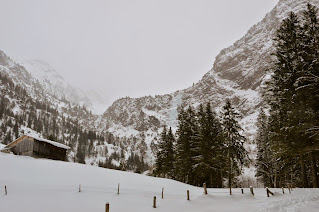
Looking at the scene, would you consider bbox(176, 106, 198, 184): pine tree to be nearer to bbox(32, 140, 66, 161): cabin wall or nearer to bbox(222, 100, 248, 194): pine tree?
bbox(222, 100, 248, 194): pine tree

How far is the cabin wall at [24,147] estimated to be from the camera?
153 ft

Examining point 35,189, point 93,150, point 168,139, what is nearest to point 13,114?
point 93,150

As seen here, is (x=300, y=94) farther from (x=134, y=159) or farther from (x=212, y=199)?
(x=134, y=159)

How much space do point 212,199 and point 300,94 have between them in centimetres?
1054

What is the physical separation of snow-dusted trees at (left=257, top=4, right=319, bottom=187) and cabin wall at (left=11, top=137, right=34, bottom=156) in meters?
45.4

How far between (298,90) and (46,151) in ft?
161

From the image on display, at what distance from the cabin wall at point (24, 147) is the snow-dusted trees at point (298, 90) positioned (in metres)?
45.4

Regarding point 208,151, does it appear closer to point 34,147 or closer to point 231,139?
point 231,139

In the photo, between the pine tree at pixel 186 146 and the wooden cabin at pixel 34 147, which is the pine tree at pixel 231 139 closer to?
the pine tree at pixel 186 146

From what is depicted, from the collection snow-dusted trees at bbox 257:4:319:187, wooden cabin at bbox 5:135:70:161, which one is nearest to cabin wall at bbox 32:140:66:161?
wooden cabin at bbox 5:135:70:161

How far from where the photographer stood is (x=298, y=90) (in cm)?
1747

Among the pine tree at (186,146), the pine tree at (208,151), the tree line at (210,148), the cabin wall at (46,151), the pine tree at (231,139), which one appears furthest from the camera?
the cabin wall at (46,151)

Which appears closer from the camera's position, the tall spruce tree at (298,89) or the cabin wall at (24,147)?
the tall spruce tree at (298,89)

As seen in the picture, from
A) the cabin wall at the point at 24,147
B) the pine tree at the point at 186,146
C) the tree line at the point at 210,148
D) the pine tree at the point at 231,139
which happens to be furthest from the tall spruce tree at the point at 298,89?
the cabin wall at the point at 24,147
